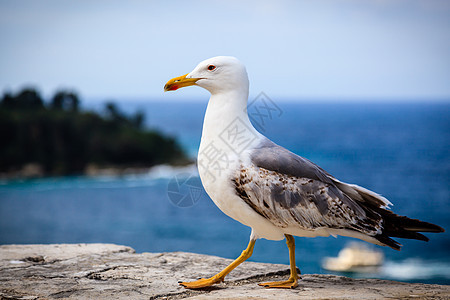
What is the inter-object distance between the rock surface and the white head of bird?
5.84 feet

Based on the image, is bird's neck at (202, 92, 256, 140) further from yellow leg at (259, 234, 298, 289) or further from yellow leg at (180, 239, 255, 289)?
yellow leg at (259, 234, 298, 289)

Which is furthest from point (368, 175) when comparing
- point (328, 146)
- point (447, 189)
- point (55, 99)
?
point (55, 99)

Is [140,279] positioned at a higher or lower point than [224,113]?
lower

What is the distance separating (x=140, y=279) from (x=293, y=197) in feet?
5.33

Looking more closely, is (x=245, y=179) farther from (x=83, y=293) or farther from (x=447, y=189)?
(x=447, y=189)

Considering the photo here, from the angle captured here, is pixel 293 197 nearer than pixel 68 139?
Yes

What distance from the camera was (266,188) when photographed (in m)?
4.36

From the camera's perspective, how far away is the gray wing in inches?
172

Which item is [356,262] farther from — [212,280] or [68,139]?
[68,139]

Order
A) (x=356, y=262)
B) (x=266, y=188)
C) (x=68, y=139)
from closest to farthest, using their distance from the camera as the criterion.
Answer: (x=266, y=188)
(x=356, y=262)
(x=68, y=139)

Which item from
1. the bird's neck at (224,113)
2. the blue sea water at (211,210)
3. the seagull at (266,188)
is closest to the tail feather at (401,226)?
the seagull at (266,188)

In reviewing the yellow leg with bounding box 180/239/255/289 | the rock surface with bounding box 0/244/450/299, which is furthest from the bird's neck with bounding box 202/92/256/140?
the rock surface with bounding box 0/244/450/299

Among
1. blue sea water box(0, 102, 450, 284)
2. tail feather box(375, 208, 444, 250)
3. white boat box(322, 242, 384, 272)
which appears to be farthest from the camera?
blue sea water box(0, 102, 450, 284)

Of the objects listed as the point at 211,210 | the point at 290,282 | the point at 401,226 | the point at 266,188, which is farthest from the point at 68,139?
the point at 401,226
